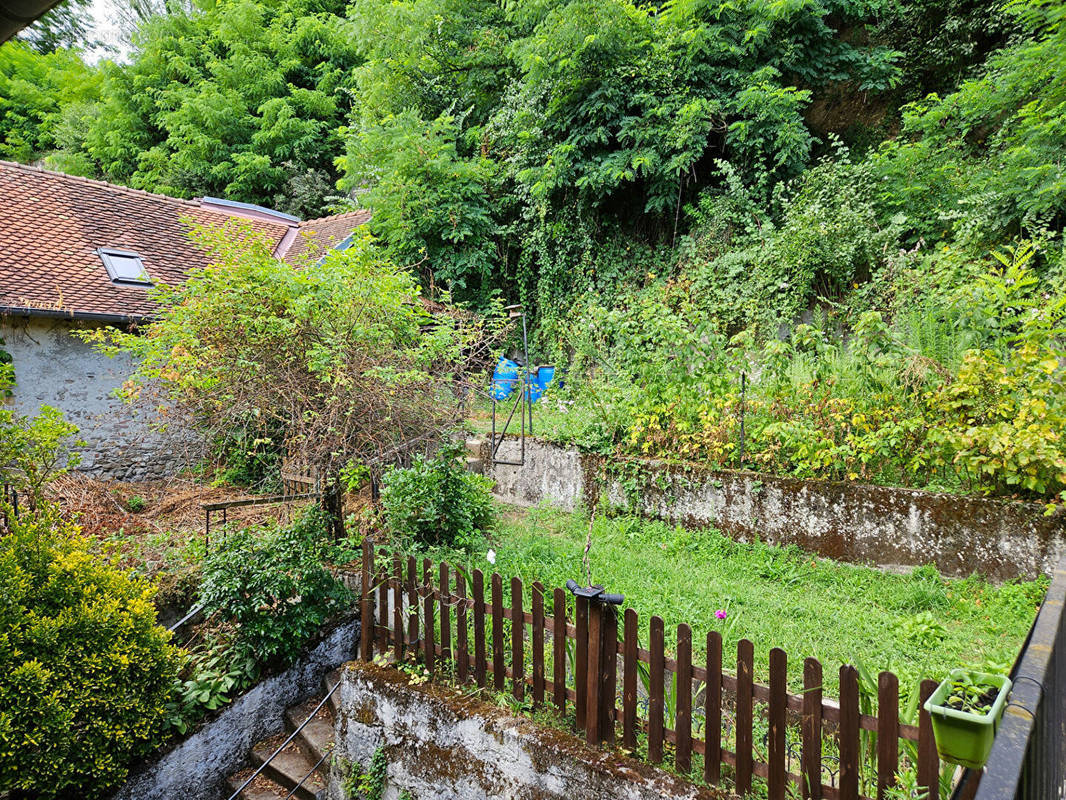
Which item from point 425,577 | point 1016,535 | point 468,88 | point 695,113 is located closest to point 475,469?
point 425,577

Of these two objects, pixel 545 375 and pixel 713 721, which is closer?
pixel 713 721

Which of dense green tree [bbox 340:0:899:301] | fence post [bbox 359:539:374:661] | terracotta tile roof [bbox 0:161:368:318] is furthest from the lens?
→ dense green tree [bbox 340:0:899:301]

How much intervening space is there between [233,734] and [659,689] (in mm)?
3911

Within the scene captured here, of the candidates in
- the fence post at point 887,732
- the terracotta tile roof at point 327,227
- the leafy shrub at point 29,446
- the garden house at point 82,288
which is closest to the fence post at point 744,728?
the fence post at point 887,732

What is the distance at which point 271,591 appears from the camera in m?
4.68

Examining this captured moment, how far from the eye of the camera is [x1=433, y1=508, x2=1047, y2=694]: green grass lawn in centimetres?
372

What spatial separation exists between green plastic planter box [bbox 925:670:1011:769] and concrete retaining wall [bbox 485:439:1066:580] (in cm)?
318

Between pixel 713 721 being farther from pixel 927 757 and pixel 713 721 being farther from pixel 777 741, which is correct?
pixel 927 757

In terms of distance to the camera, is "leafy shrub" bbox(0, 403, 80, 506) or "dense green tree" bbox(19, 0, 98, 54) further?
"leafy shrub" bbox(0, 403, 80, 506)

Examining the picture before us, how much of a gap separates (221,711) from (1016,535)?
6709mm

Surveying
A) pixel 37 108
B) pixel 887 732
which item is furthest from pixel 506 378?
pixel 37 108

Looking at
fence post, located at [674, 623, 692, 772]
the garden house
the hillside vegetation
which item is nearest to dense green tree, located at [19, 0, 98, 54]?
the hillside vegetation

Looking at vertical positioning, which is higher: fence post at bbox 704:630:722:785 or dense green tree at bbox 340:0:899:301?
dense green tree at bbox 340:0:899:301

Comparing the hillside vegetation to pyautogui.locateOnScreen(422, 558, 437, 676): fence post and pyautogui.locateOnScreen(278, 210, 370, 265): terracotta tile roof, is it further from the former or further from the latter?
pyautogui.locateOnScreen(422, 558, 437, 676): fence post
